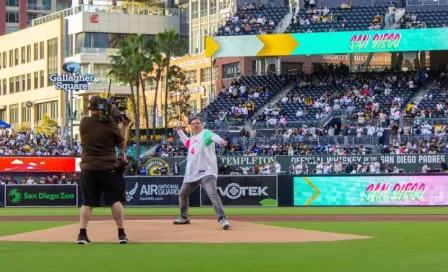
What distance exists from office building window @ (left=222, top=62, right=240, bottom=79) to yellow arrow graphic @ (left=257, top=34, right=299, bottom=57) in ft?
34.9

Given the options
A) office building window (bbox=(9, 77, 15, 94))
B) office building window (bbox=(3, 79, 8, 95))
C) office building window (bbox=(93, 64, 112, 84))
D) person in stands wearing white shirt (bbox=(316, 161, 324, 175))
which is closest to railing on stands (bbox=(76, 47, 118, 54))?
office building window (bbox=(93, 64, 112, 84))

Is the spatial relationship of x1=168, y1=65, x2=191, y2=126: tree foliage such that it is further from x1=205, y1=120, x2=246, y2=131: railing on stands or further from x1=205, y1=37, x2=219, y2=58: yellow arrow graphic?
x1=205, y1=120, x2=246, y2=131: railing on stands

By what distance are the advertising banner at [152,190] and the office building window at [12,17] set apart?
8264 centimetres

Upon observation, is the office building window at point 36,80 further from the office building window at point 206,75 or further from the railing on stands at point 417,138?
the railing on stands at point 417,138

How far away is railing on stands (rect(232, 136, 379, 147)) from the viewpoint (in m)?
45.7

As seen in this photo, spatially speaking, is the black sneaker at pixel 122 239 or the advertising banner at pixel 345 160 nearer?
the black sneaker at pixel 122 239

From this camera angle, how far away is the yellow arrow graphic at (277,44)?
56.5 meters

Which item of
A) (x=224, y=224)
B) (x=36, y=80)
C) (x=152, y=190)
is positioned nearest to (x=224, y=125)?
(x=152, y=190)

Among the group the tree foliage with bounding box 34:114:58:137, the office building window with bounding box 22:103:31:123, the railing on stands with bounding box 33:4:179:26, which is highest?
the railing on stands with bounding box 33:4:179:26

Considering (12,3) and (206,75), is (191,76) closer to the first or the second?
(206,75)

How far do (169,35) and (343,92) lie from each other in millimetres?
19331

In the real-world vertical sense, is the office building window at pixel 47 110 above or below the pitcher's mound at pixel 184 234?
above

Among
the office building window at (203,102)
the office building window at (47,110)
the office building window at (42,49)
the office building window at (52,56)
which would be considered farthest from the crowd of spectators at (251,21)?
the office building window at (42,49)

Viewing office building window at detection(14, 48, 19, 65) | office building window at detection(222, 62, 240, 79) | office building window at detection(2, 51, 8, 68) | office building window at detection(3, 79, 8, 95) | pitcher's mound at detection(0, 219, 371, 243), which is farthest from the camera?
office building window at detection(2, 51, 8, 68)
